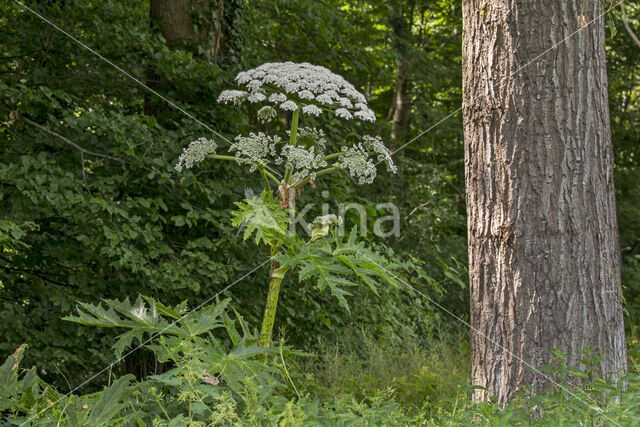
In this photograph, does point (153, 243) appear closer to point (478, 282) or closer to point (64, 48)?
point (64, 48)

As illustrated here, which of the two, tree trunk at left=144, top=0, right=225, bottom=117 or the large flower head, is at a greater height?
tree trunk at left=144, top=0, right=225, bottom=117

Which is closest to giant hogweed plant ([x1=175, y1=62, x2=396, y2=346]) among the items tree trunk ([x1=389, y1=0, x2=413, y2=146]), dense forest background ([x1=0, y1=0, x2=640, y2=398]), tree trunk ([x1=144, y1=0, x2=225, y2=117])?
dense forest background ([x1=0, y1=0, x2=640, y2=398])

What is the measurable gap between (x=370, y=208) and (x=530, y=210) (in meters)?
2.54

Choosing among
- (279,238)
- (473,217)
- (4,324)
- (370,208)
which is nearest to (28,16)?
(4,324)

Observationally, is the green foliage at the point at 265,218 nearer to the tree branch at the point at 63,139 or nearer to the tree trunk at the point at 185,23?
the tree branch at the point at 63,139

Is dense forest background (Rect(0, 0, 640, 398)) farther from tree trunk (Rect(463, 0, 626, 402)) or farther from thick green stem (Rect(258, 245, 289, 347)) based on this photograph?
thick green stem (Rect(258, 245, 289, 347))

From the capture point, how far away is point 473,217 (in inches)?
134

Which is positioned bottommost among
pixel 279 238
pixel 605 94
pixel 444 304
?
pixel 444 304

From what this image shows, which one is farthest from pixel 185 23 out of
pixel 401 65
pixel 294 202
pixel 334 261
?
pixel 401 65

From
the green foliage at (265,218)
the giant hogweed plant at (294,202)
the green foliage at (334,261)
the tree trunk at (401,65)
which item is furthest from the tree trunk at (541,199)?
the tree trunk at (401,65)

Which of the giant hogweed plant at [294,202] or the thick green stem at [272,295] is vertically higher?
the giant hogweed plant at [294,202]

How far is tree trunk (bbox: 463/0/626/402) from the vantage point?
10.3 feet

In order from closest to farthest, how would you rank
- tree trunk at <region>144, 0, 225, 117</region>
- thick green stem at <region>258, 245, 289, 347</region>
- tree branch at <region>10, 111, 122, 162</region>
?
thick green stem at <region>258, 245, 289, 347</region> < tree branch at <region>10, 111, 122, 162</region> < tree trunk at <region>144, 0, 225, 117</region>

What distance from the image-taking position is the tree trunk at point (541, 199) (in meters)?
3.14
